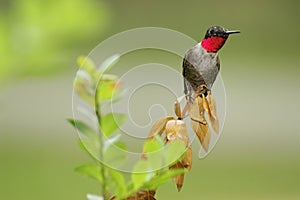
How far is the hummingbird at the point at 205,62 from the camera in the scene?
10.7 inches

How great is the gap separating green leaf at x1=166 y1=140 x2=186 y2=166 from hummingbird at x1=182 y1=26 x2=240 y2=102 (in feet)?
0.14

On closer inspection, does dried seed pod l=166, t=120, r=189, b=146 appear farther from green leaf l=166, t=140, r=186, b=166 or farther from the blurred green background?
the blurred green background

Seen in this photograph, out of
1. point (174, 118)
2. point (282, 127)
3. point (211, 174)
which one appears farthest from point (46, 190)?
point (174, 118)

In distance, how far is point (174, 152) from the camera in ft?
0.78

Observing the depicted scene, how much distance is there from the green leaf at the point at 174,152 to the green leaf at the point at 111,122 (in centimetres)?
2

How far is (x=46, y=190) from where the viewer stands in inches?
111

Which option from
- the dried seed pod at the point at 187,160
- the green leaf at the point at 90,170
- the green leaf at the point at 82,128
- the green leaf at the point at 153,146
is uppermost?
the green leaf at the point at 82,128

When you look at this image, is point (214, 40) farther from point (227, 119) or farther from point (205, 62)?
point (227, 119)

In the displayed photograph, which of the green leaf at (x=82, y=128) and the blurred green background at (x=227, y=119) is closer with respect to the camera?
the green leaf at (x=82, y=128)

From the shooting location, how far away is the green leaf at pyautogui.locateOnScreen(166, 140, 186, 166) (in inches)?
9.1

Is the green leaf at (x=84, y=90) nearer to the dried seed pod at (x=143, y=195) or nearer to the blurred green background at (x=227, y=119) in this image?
the dried seed pod at (x=143, y=195)

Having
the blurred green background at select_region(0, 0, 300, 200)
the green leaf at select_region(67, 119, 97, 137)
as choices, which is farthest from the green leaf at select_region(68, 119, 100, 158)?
the blurred green background at select_region(0, 0, 300, 200)

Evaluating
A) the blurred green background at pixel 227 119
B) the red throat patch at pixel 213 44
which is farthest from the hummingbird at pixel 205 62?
the blurred green background at pixel 227 119

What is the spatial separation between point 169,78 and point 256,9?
4239mm
